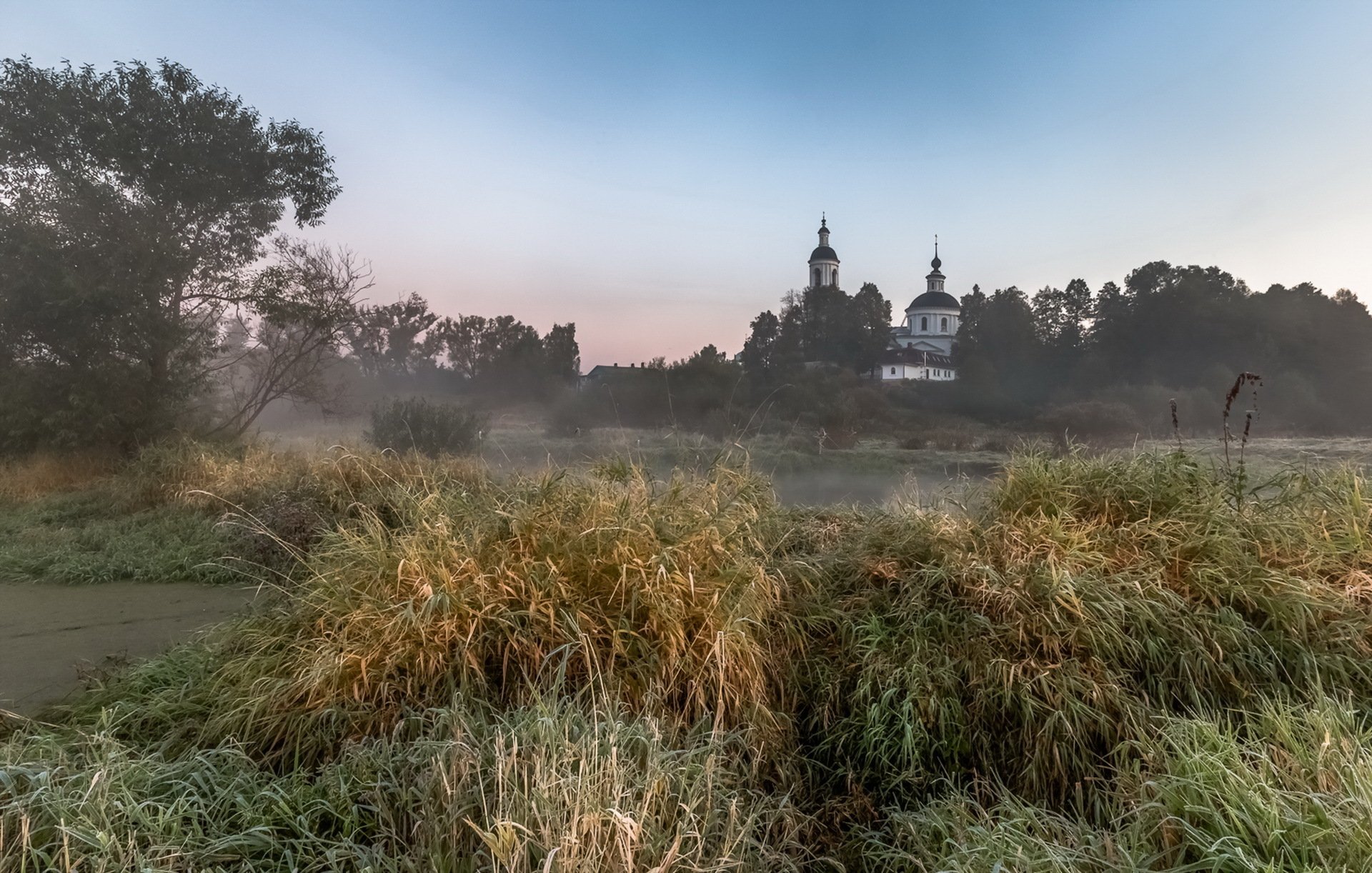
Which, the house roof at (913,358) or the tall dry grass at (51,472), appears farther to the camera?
the house roof at (913,358)

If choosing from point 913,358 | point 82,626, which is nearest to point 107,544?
A: point 82,626

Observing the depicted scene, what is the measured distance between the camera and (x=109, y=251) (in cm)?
820

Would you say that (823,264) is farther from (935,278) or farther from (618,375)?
(618,375)

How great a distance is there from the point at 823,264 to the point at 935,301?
9.93 metres

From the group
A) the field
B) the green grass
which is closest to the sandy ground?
the green grass

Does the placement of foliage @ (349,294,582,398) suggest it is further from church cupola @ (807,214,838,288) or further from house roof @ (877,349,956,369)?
church cupola @ (807,214,838,288)

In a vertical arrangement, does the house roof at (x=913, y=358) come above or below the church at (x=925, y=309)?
below

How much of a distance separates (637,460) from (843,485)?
607 centimetres

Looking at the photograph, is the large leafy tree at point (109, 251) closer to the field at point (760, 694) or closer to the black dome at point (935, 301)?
the field at point (760, 694)

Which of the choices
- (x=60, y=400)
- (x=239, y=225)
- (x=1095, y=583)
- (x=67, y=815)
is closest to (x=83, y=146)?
(x=239, y=225)

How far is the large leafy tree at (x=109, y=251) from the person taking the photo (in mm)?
7953

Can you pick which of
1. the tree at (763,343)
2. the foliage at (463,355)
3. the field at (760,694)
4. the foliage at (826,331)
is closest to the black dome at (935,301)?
the foliage at (826,331)

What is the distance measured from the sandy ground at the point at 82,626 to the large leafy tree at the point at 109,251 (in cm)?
532

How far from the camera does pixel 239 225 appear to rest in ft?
34.3
